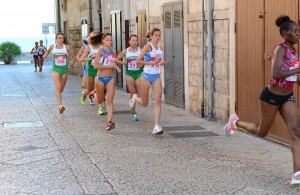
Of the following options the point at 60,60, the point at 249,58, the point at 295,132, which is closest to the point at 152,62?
the point at 249,58

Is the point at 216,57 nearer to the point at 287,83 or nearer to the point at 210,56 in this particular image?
the point at 210,56

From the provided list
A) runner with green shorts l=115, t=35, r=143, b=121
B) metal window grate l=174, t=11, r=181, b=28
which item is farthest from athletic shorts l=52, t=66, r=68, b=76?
metal window grate l=174, t=11, r=181, b=28

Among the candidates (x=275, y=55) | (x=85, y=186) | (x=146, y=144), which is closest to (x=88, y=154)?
(x=146, y=144)

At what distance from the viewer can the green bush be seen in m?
49.2

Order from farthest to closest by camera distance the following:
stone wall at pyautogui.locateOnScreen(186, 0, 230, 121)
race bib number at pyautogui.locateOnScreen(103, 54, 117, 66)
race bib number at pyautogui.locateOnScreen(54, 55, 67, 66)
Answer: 1. race bib number at pyautogui.locateOnScreen(54, 55, 67, 66)
2. stone wall at pyautogui.locateOnScreen(186, 0, 230, 121)
3. race bib number at pyautogui.locateOnScreen(103, 54, 117, 66)

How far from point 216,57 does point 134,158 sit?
408 centimetres

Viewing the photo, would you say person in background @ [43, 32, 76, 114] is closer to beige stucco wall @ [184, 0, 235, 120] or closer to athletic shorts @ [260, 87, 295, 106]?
beige stucco wall @ [184, 0, 235, 120]

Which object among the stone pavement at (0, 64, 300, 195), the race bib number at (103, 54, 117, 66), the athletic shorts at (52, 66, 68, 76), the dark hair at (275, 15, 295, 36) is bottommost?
the stone pavement at (0, 64, 300, 195)

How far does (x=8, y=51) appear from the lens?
4938 cm

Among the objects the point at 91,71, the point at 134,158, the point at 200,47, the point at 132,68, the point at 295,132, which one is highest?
the point at 200,47

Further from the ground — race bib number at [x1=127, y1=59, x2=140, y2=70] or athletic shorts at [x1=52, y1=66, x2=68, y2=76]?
race bib number at [x1=127, y1=59, x2=140, y2=70]

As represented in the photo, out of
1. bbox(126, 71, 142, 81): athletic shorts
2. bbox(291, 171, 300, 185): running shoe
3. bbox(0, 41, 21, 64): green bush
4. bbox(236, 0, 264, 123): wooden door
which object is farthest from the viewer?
bbox(0, 41, 21, 64): green bush

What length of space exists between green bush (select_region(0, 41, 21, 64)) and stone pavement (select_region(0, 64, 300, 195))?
38.1 meters

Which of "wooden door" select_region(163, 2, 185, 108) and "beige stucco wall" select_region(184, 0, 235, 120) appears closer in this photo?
"beige stucco wall" select_region(184, 0, 235, 120)
